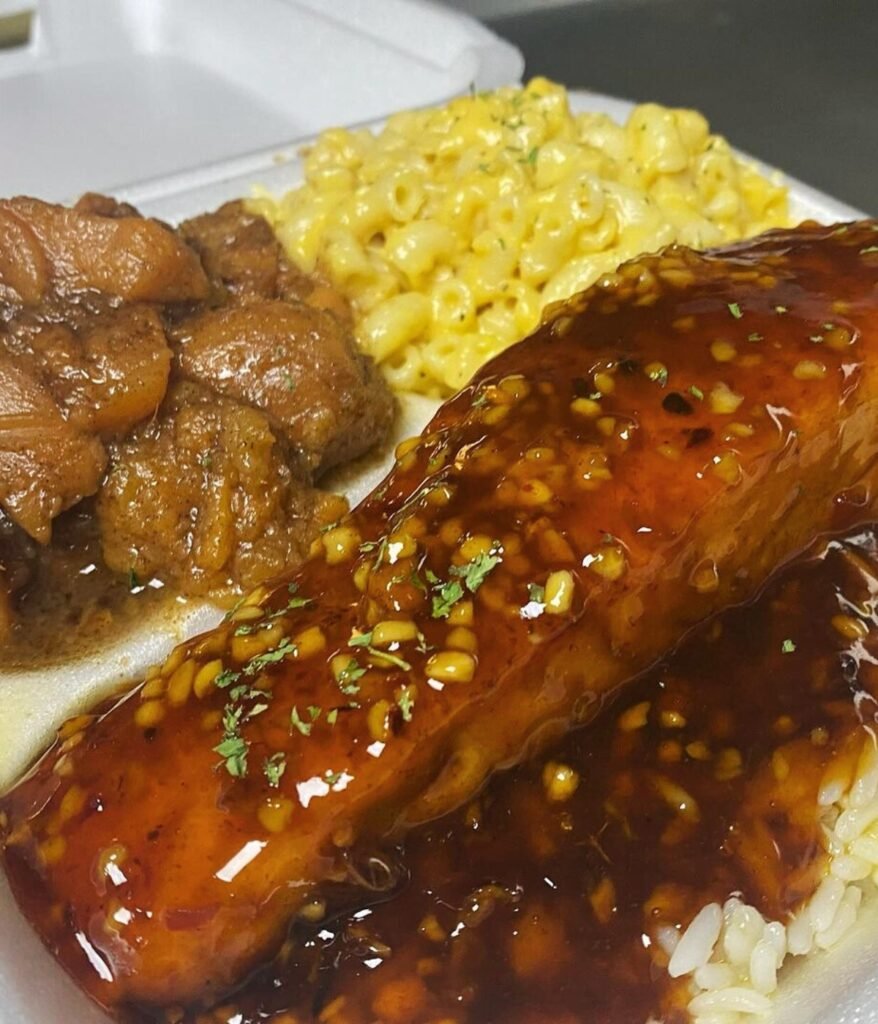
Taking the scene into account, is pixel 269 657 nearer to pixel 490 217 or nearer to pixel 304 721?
pixel 304 721

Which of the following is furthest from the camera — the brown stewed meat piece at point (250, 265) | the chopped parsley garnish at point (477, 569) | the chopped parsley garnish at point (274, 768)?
the brown stewed meat piece at point (250, 265)

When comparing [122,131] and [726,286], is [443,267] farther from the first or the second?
[122,131]

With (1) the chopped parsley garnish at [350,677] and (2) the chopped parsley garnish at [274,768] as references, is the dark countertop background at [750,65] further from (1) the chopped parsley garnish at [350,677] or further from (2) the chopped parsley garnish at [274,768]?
(2) the chopped parsley garnish at [274,768]

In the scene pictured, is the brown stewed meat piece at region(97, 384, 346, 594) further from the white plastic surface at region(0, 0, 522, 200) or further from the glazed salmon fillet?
the white plastic surface at region(0, 0, 522, 200)

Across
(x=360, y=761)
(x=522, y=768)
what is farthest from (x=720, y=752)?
(x=360, y=761)

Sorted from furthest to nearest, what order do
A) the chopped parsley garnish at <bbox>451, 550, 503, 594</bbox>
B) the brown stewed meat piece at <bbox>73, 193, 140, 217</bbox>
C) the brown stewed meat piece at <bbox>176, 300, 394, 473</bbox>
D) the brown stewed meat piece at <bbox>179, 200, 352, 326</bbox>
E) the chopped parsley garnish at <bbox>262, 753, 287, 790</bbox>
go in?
the brown stewed meat piece at <bbox>179, 200, 352, 326</bbox>, the brown stewed meat piece at <bbox>73, 193, 140, 217</bbox>, the brown stewed meat piece at <bbox>176, 300, 394, 473</bbox>, the chopped parsley garnish at <bbox>451, 550, 503, 594</bbox>, the chopped parsley garnish at <bbox>262, 753, 287, 790</bbox>

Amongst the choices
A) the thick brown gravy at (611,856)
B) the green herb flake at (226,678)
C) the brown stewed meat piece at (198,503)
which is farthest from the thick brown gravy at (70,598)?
the thick brown gravy at (611,856)

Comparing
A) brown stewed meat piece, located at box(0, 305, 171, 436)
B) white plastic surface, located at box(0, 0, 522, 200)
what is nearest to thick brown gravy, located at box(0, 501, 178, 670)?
brown stewed meat piece, located at box(0, 305, 171, 436)
